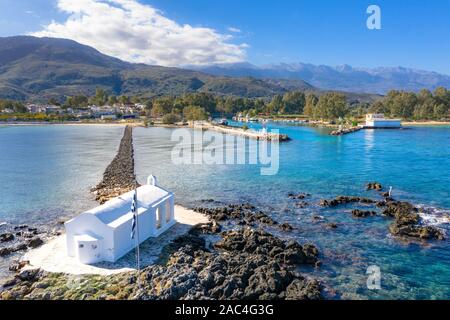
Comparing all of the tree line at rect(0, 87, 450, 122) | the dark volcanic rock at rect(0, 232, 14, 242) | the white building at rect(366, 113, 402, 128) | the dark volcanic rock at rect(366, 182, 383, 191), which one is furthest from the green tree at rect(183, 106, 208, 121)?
the dark volcanic rock at rect(0, 232, 14, 242)

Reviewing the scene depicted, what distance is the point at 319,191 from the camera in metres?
34.0

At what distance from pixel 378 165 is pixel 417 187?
13.5 m

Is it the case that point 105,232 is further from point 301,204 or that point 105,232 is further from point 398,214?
point 398,214

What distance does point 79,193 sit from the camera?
34.0 meters

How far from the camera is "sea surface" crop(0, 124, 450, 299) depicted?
18.0 metres

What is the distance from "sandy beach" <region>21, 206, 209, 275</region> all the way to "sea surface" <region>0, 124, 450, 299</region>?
656cm

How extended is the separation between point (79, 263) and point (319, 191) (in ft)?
74.4

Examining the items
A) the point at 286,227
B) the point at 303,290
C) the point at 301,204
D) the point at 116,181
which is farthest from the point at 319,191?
the point at 303,290

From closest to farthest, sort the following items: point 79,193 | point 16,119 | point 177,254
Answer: point 177,254
point 79,193
point 16,119

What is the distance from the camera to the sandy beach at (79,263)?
16.8 meters

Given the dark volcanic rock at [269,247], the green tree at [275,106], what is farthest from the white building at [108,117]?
the dark volcanic rock at [269,247]

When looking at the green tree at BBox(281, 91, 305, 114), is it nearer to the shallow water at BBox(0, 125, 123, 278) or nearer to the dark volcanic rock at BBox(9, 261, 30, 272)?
the shallow water at BBox(0, 125, 123, 278)
